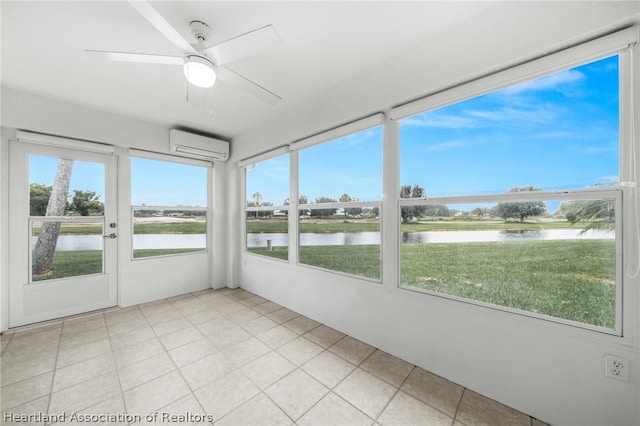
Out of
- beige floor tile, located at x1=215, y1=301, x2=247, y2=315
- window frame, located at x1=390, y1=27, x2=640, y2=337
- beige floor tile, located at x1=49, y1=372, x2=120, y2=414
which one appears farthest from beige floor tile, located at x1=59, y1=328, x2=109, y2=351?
window frame, located at x1=390, y1=27, x2=640, y2=337

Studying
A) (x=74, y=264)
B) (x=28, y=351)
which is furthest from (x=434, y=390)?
(x=74, y=264)

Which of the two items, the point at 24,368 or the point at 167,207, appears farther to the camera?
the point at 167,207

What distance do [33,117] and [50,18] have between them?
1.68 meters

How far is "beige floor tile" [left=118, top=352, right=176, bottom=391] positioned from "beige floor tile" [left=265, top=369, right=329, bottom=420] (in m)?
0.93

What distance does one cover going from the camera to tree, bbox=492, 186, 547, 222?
1544mm

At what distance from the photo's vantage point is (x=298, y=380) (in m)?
1.81

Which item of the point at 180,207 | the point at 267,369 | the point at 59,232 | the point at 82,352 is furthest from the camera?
the point at 180,207

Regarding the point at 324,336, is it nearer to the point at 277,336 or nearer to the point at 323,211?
the point at 277,336

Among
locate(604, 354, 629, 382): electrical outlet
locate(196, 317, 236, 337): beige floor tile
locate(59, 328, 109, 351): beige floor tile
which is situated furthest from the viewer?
locate(196, 317, 236, 337): beige floor tile

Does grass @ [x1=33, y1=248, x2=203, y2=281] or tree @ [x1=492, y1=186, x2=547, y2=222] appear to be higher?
tree @ [x1=492, y1=186, x2=547, y2=222]

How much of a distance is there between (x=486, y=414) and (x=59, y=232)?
4560 millimetres

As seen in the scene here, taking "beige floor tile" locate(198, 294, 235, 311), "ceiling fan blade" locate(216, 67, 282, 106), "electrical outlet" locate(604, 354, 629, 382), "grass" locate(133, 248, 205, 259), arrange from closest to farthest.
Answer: "electrical outlet" locate(604, 354, 629, 382), "ceiling fan blade" locate(216, 67, 282, 106), "beige floor tile" locate(198, 294, 235, 311), "grass" locate(133, 248, 205, 259)

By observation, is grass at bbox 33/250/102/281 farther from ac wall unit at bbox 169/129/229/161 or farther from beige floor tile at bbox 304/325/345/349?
beige floor tile at bbox 304/325/345/349

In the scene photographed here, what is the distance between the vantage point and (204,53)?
151cm
